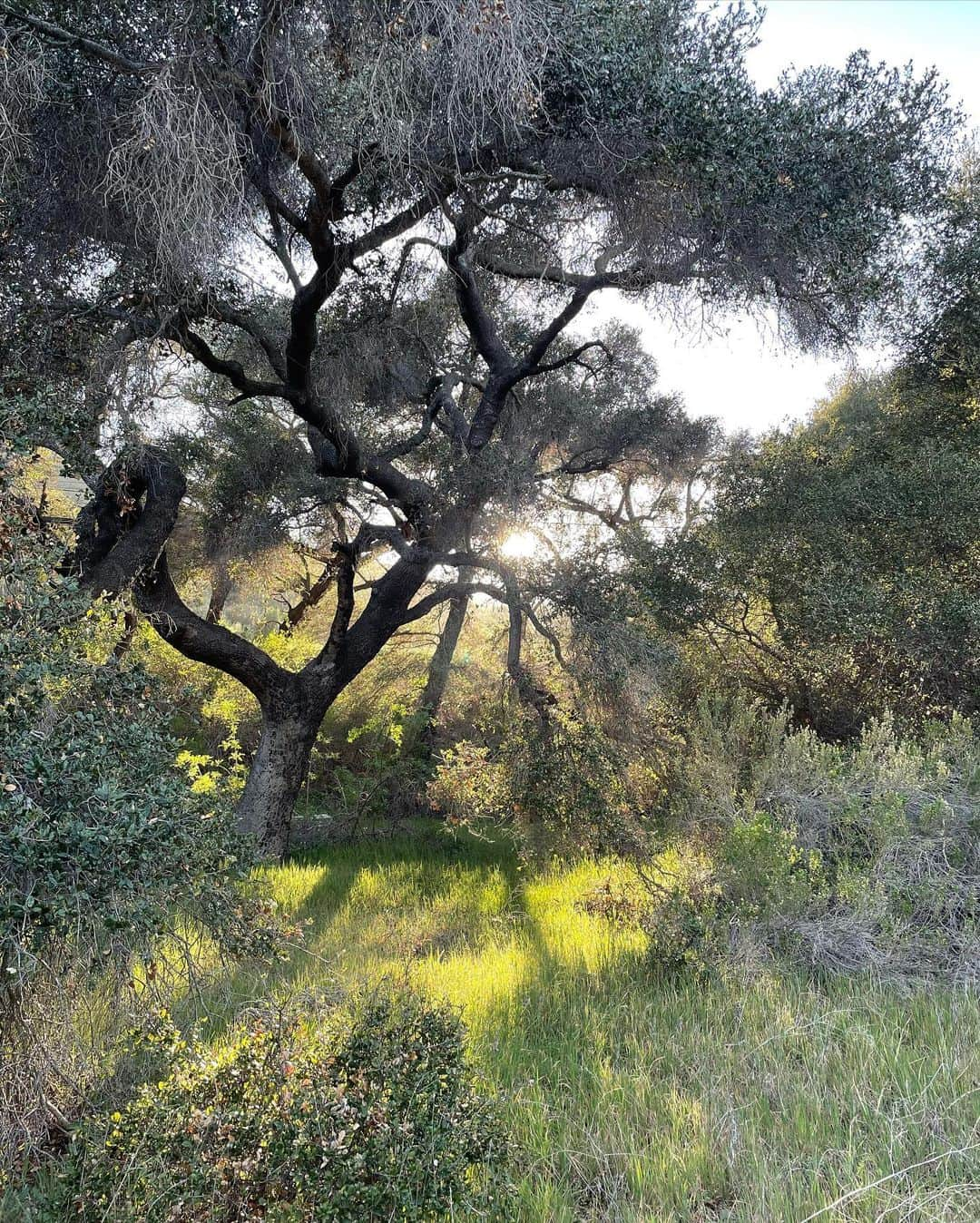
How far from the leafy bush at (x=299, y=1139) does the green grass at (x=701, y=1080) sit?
356 mm

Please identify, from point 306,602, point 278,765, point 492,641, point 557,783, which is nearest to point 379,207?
point 492,641

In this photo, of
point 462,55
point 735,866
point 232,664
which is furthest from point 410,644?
point 462,55

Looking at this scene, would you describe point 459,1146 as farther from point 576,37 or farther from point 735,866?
point 576,37

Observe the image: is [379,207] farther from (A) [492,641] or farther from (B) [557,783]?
(B) [557,783]

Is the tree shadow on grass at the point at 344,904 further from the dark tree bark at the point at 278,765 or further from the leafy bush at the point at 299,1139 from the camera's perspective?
the dark tree bark at the point at 278,765

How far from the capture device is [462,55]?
159 inches

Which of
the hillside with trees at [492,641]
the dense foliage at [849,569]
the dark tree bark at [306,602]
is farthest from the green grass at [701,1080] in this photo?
the dark tree bark at [306,602]

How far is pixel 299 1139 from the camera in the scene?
8.23ft

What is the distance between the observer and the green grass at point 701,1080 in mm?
2574

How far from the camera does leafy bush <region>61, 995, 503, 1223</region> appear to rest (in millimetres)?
2461

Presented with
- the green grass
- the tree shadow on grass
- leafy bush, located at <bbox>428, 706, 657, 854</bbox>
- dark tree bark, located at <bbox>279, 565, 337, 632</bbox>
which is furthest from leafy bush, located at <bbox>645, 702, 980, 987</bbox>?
dark tree bark, located at <bbox>279, 565, 337, 632</bbox>

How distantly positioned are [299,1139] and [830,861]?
4225mm

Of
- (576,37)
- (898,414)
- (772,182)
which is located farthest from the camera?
(898,414)

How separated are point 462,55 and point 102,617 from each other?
3.33 m
